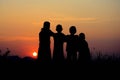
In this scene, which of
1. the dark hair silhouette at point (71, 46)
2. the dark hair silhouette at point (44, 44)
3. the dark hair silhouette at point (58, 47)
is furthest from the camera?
the dark hair silhouette at point (71, 46)

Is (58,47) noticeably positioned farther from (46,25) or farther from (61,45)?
(46,25)

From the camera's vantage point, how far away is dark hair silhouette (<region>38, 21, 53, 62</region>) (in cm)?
1556

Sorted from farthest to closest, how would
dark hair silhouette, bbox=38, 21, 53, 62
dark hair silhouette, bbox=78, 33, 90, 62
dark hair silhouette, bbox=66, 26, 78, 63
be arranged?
dark hair silhouette, bbox=78, 33, 90, 62, dark hair silhouette, bbox=66, 26, 78, 63, dark hair silhouette, bbox=38, 21, 53, 62

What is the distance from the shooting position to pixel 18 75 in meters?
15.4

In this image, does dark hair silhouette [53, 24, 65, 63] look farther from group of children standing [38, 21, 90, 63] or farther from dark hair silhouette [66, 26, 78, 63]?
dark hair silhouette [66, 26, 78, 63]

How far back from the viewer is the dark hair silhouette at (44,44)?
51.1ft

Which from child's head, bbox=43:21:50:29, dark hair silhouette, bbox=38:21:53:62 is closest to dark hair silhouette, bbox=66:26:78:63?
dark hair silhouette, bbox=38:21:53:62

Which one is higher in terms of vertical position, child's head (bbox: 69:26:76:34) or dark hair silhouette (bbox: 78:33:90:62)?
child's head (bbox: 69:26:76:34)

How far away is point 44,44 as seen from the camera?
15.7 m

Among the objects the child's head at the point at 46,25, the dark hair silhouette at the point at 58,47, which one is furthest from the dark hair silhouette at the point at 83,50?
the child's head at the point at 46,25

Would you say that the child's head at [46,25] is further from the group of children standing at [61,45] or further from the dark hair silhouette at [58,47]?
the dark hair silhouette at [58,47]

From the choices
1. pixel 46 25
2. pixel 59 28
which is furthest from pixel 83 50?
pixel 46 25

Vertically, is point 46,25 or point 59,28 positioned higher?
point 46,25

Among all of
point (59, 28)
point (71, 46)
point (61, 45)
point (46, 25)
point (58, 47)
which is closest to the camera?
point (46, 25)
